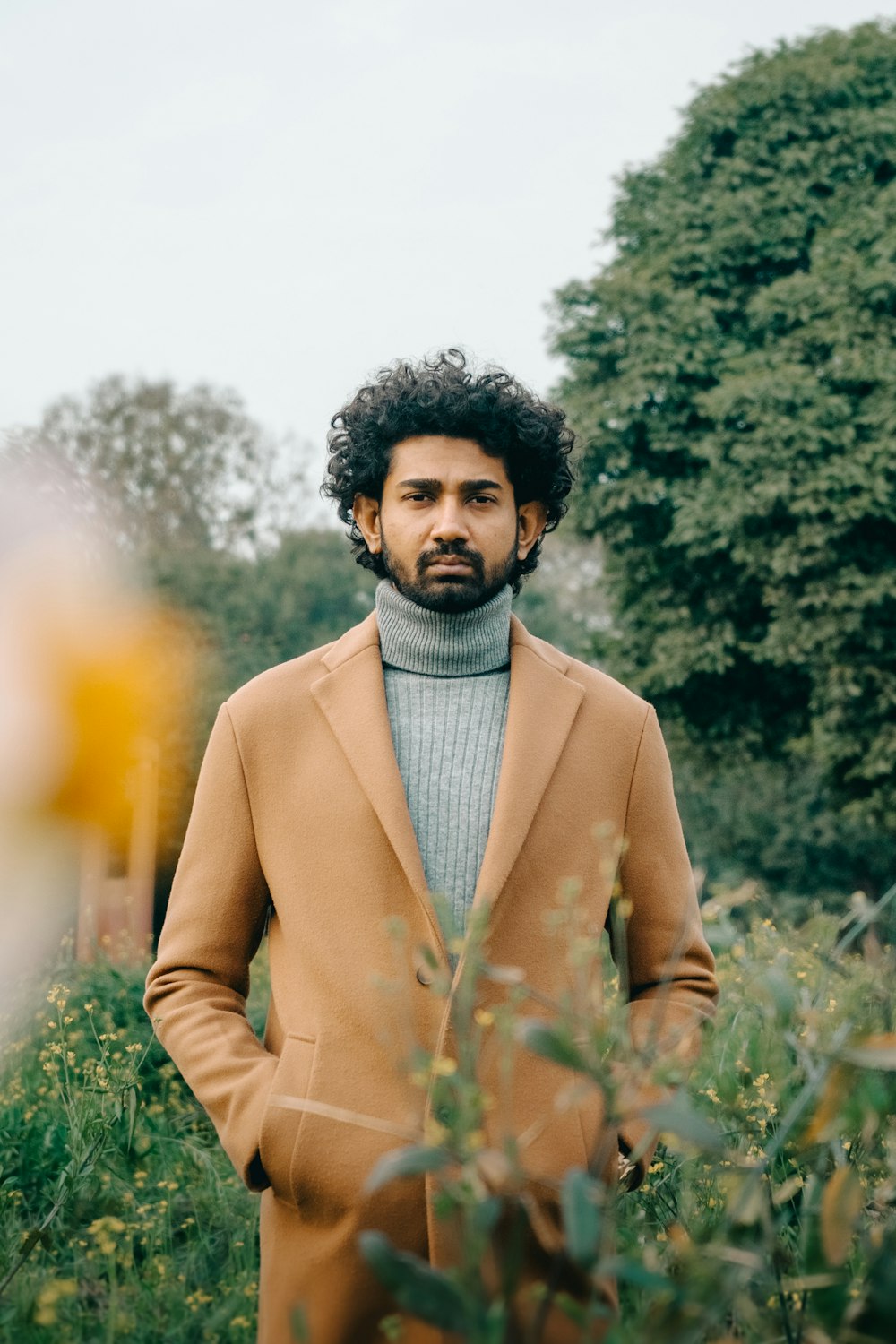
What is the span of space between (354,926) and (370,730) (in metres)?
0.36

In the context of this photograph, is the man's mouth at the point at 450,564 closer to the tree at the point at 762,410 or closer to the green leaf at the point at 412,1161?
the green leaf at the point at 412,1161

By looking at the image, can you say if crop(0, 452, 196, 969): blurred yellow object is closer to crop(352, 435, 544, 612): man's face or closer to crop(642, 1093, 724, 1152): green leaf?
crop(352, 435, 544, 612): man's face

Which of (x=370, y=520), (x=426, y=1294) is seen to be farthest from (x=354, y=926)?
(x=426, y=1294)

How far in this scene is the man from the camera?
197cm

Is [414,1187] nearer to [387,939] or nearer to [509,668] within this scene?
[387,939]

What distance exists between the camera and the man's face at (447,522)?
2344mm

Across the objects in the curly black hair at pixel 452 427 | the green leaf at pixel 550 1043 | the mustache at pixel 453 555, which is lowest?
the green leaf at pixel 550 1043

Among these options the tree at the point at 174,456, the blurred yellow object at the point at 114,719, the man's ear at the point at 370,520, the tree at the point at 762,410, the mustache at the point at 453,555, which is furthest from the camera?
the tree at the point at 174,456

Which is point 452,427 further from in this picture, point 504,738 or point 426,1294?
point 426,1294

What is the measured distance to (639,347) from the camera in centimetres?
1469

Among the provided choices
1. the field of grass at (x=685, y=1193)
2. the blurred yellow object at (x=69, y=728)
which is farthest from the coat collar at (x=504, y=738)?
the blurred yellow object at (x=69, y=728)

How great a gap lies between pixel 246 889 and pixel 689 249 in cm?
1405

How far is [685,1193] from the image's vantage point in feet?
7.90

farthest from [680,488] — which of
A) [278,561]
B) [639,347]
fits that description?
[278,561]
